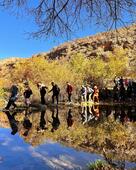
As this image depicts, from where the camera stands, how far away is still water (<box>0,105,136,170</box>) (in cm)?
1191

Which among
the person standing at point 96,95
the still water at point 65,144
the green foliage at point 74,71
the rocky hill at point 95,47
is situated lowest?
the still water at point 65,144

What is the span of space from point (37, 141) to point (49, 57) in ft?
461

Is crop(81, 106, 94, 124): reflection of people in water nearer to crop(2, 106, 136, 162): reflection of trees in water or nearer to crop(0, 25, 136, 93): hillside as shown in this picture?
crop(2, 106, 136, 162): reflection of trees in water

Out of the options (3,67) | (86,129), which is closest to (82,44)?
(3,67)

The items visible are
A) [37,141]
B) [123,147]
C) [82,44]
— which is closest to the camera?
[123,147]

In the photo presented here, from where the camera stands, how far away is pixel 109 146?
1438cm

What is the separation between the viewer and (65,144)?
52.4ft

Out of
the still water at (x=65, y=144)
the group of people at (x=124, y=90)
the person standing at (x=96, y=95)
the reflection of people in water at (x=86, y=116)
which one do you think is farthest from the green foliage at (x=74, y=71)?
the still water at (x=65, y=144)

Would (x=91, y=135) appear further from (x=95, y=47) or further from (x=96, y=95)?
(x=95, y=47)

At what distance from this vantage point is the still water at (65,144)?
39.1ft

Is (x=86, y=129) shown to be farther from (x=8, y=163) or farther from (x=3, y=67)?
(x=3, y=67)

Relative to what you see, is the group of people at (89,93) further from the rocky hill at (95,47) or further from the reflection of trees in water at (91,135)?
the rocky hill at (95,47)

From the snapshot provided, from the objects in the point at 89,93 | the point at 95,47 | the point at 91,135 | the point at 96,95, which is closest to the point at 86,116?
the point at 91,135

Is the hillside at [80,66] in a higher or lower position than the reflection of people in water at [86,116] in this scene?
higher
